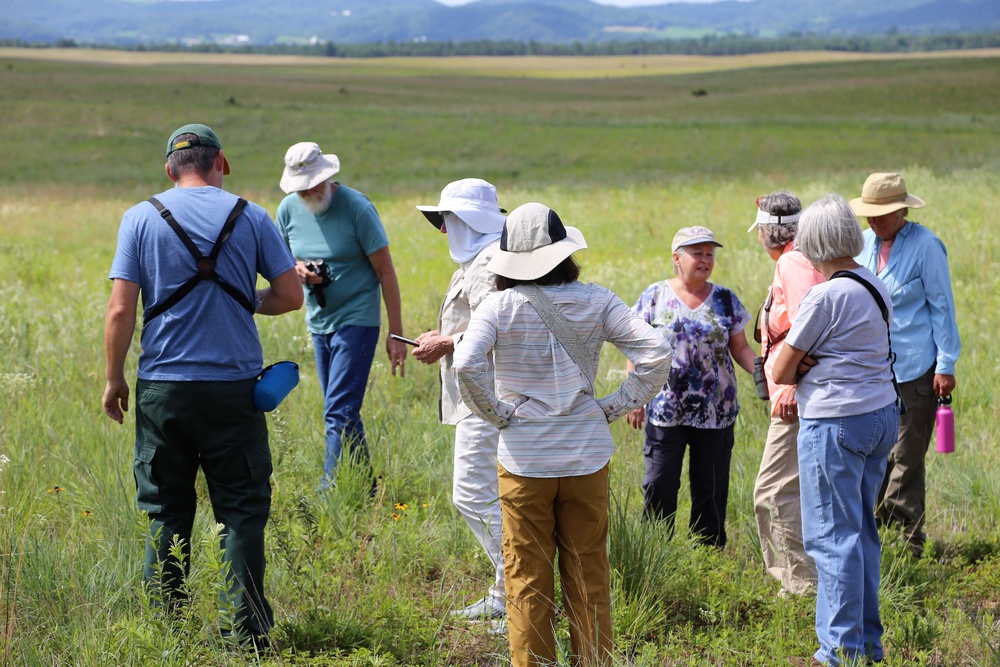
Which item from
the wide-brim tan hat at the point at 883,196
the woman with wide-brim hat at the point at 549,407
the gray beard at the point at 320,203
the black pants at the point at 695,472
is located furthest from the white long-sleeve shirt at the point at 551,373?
the gray beard at the point at 320,203

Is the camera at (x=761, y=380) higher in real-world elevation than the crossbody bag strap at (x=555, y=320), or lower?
lower

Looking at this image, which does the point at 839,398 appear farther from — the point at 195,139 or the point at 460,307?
the point at 195,139

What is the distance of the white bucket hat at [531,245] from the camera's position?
3.24 meters

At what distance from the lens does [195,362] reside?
3.57 m

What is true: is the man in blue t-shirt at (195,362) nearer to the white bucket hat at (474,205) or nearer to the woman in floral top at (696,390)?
the white bucket hat at (474,205)

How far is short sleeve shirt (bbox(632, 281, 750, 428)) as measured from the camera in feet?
15.1

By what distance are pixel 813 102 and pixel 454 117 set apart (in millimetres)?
21243

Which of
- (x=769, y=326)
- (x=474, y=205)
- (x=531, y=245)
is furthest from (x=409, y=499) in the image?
(x=531, y=245)

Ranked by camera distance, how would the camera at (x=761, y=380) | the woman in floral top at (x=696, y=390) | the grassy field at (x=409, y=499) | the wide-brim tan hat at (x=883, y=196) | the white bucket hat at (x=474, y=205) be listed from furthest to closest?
the woman in floral top at (x=696, y=390), the wide-brim tan hat at (x=883, y=196), the camera at (x=761, y=380), the white bucket hat at (x=474, y=205), the grassy field at (x=409, y=499)

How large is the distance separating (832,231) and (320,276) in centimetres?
280

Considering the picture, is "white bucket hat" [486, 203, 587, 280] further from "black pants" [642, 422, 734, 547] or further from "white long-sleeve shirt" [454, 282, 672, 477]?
"black pants" [642, 422, 734, 547]

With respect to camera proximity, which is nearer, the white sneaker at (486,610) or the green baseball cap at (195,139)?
the green baseball cap at (195,139)

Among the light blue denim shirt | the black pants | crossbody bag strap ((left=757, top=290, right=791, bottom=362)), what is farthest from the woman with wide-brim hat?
the light blue denim shirt

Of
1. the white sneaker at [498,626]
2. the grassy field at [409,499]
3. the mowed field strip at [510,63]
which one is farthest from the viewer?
the mowed field strip at [510,63]
